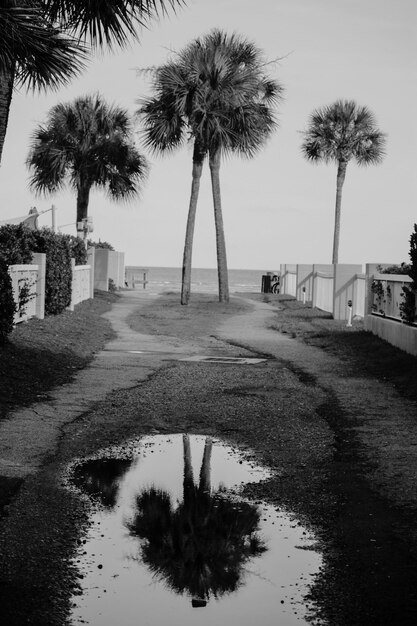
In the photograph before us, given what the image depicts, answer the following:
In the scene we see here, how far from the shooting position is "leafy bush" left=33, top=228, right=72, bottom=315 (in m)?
20.2

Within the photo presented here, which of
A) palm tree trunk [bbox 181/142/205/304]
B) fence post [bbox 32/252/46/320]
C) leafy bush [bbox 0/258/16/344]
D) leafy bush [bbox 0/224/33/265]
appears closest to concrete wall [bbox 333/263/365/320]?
palm tree trunk [bbox 181/142/205/304]

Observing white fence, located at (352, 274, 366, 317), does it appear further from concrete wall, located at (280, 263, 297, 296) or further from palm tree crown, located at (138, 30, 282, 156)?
concrete wall, located at (280, 263, 297, 296)

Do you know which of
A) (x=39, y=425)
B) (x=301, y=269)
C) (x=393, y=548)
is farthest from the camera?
(x=301, y=269)

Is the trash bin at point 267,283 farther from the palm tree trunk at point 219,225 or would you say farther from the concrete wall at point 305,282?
the palm tree trunk at point 219,225

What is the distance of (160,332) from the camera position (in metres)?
20.8

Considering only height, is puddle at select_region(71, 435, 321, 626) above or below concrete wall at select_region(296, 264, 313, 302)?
below

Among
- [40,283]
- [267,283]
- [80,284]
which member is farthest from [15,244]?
[267,283]

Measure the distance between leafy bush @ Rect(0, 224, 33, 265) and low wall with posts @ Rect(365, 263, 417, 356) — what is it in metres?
7.28

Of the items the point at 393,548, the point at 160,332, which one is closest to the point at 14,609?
the point at 393,548

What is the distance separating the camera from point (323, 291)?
3067 cm

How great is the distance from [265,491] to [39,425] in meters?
3.21

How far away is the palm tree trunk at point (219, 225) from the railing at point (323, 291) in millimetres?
4283

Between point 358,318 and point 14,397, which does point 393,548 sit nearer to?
point 14,397

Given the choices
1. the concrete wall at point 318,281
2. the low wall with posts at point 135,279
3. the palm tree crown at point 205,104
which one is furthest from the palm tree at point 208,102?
the low wall with posts at point 135,279
